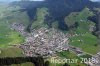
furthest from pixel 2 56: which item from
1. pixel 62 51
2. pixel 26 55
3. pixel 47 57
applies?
pixel 62 51

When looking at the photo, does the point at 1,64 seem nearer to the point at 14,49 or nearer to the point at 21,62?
the point at 21,62

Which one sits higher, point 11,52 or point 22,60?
point 22,60

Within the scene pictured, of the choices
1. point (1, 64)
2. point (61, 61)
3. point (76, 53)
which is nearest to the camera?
point (1, 64)

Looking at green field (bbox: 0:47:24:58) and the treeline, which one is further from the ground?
the treeline

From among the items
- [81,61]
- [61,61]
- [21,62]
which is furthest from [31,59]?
[81,61]

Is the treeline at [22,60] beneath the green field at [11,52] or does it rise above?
above

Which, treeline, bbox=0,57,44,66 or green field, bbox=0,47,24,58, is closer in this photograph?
treeline, bbox=0,57,44,66

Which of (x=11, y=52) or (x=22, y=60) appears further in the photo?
(x=11, y=52)

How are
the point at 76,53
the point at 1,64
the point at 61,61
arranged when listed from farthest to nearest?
the point at 76,53
the point at 61,61
the point at 1,64

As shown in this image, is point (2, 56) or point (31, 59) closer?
point (31, 59)

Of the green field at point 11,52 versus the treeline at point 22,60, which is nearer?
the treeline at point 22,60
